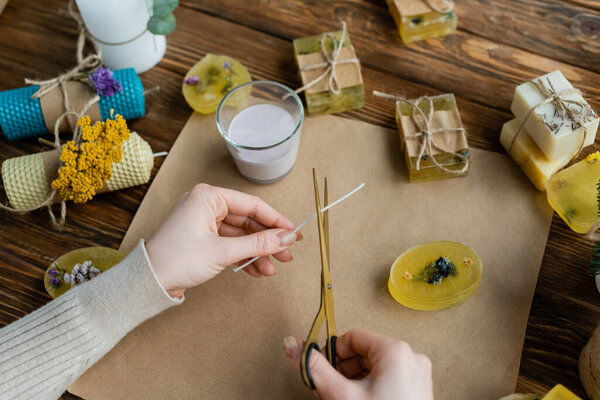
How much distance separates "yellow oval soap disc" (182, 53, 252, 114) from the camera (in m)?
1.32

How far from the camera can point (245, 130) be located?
1227 millimetres

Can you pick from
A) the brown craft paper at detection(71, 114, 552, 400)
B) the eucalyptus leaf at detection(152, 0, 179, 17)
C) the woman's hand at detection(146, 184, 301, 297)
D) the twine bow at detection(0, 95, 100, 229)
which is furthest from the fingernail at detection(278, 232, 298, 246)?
the eucalyptus leaf at detection(152, 0, 179, 17)

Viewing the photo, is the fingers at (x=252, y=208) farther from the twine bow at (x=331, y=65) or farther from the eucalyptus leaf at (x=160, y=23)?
the eucalyptus leaf at (x=160, y=23)

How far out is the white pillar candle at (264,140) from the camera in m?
1.18

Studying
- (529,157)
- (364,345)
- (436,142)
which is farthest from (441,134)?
(364,345)

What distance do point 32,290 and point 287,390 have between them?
0.53 meters

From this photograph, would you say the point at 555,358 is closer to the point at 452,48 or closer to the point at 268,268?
the point at 268,268

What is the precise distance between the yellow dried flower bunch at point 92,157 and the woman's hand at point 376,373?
0.48 meters

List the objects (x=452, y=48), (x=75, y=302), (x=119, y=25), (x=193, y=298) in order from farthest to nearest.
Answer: (x=452, y=48) < (x=119, y=25) < (x=193, y=298) < (x=75, y=302)

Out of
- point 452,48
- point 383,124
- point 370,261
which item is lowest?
point 370,261

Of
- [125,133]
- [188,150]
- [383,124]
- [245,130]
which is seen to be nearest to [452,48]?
[383,124]

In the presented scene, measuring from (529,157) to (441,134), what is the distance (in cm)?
17

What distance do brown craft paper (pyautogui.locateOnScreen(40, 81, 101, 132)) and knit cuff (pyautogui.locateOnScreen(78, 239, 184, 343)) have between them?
373mm

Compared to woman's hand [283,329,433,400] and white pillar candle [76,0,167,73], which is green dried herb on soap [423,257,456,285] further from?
white pillar candle [76,0,167,73]
